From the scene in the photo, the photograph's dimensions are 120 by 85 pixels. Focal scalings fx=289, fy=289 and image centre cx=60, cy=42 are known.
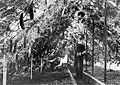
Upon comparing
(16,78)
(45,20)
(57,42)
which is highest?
(45,20)

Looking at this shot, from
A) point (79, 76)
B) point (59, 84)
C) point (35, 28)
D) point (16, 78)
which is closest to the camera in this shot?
point (35, 28)

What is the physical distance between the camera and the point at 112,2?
384 inches

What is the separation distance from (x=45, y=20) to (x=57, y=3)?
1.50 m

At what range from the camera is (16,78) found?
19.1m

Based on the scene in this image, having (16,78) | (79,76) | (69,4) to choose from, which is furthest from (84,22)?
(16,78)

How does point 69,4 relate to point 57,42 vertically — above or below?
above

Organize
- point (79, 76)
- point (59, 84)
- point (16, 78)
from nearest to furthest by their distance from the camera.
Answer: point (59, 84), point (79, 76), point (16, 78)

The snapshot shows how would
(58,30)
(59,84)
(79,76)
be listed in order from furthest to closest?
(79,76) < (59,84) < (58,30)

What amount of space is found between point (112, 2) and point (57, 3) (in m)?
1.98

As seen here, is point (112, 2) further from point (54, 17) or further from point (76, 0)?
point (54, 17)

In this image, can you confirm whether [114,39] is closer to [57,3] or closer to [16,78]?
[57,3]

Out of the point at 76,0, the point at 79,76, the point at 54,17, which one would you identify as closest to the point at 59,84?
the point at 79,76

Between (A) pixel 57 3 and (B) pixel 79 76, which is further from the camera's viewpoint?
(B) pixel 79 76

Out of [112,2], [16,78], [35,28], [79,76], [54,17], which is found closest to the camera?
[112,2]
